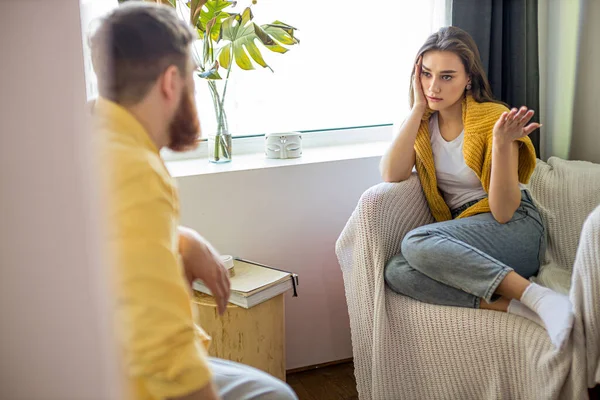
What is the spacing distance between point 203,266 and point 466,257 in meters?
0.84

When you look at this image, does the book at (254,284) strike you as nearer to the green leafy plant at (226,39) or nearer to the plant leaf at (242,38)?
the green leafy plant at (226,39)

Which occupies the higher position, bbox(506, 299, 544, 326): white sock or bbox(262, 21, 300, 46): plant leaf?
bbox(262, 21, 300, 46): plant leaf

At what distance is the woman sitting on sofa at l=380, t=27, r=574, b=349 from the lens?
160cm

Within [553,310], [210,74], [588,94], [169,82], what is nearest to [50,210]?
[169,82]

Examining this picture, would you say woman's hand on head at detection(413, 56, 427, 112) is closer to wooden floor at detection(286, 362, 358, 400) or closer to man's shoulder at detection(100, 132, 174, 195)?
wooden floor at detection(286, 362, 358, 400)

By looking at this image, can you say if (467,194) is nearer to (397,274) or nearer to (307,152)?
(397,274)

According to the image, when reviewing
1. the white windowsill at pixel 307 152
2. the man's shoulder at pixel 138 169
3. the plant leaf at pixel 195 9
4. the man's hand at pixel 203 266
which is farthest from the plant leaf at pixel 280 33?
the man's shoulder at pixel 138 169

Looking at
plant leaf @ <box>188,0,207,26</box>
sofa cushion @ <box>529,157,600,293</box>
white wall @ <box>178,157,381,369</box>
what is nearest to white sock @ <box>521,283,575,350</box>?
sofa cushion @ <box>529,157,600,293</box>

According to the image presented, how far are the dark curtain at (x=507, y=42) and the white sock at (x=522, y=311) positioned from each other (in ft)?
3.06

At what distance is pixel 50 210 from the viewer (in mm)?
329

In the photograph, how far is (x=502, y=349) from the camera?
1565 millimetres

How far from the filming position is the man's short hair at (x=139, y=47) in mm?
674

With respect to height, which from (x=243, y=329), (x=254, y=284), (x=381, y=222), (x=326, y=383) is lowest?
(x=326, y=383)

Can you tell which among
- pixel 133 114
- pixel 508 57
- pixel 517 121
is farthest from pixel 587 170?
pixel 133 114
